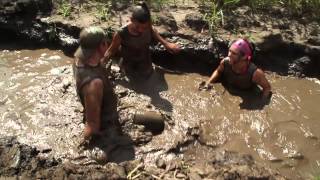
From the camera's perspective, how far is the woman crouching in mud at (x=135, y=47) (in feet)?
18.4

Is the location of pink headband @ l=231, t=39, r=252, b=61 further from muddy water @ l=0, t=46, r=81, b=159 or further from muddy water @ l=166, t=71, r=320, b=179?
muddy water @ l=0, t=46, r=81, b=159

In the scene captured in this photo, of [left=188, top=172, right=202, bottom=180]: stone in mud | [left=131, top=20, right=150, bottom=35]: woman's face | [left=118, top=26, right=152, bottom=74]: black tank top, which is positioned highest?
[left=131, top=20, right=150, bottom=35]: woman's face

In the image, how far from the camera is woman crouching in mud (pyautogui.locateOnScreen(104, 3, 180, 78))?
5617 mm

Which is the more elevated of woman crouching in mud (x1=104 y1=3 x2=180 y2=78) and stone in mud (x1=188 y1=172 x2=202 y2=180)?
woman crouching in mud (x1=104 y1=3 x2=180 y2=78)

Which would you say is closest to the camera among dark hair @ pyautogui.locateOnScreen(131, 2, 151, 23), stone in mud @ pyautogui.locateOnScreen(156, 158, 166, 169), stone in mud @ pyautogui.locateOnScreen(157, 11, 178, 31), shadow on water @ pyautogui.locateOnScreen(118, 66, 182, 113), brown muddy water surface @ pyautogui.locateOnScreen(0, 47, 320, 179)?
stone in mud @ pyautogui.locateOnScreen(156, 158, 166, 169)

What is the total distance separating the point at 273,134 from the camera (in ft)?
17.3

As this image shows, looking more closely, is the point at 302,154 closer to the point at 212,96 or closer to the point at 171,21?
the point at 212,96

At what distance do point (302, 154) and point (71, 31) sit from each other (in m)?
3.25

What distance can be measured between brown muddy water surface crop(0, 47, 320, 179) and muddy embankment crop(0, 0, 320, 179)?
0.8 inches

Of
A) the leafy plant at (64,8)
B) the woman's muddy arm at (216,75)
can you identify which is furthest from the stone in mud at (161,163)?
the leafy plant at (64,8)

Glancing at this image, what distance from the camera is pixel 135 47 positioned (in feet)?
18.9

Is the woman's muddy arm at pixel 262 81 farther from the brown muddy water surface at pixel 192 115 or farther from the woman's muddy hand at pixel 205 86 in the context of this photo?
the woman's muddy hand at pixel 205 86

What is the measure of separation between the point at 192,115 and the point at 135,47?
3.51 feet

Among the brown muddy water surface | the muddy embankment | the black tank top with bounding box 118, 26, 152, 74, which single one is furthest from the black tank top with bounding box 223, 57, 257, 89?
the black tank top with bounding box 118, 26, 152, 74
